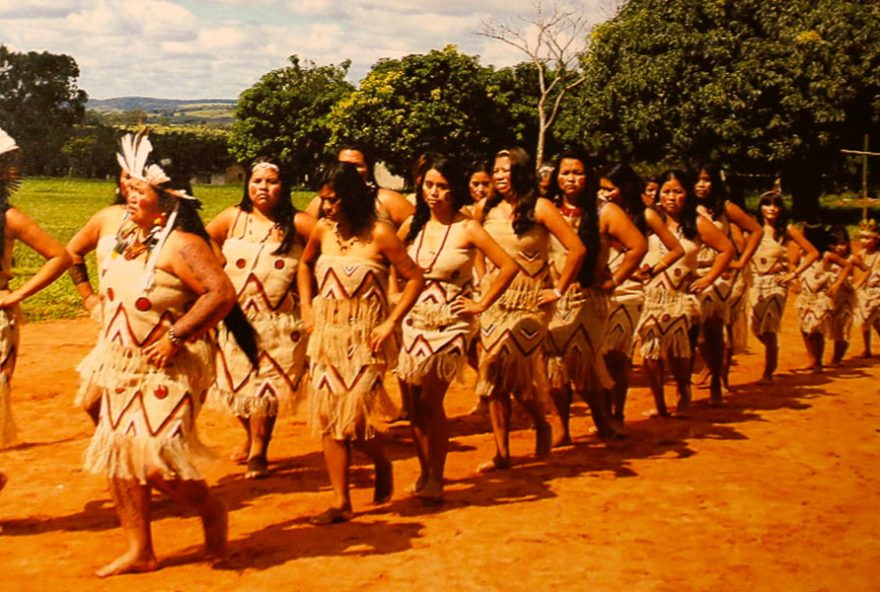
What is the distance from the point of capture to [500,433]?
25.1ft

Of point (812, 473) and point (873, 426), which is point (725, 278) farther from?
point (812, 473)

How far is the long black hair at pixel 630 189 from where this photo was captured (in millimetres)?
8609

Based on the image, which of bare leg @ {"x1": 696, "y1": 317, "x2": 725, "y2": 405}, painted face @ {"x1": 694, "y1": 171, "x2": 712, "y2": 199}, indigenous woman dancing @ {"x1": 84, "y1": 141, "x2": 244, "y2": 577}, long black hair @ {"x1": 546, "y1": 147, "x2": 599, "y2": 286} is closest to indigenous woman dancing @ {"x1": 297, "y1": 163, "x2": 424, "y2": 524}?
indigenous woman dancing @ {"x1": 84, "y1": 141, "x2": 244, "y2": 577}

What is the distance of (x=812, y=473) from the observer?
7762 mm

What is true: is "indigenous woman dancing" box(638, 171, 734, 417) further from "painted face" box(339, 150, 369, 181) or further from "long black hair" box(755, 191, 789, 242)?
"painted face" box(339, 150, 369, 181)

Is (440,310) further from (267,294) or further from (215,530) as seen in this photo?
(215,530)

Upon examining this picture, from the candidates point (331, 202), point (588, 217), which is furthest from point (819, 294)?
point (331, 202)

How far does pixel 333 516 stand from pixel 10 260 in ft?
7.20

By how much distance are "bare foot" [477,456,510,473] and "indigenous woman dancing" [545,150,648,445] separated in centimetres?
74

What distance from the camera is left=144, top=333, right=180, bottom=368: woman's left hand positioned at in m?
5.09

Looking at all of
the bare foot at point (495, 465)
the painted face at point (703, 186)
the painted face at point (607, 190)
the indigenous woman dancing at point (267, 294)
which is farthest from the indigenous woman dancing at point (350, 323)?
the painted face at point (703, 186)

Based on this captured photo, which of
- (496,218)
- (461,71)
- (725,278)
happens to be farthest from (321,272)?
(461,71)

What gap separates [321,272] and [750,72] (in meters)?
26.4

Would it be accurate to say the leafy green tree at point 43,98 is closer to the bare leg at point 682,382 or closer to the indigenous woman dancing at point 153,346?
the bare leg at point 682,382
